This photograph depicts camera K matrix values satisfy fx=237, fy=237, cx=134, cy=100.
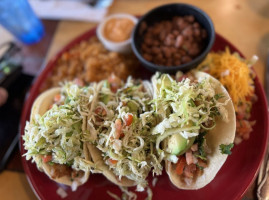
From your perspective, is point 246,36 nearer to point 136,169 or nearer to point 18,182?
point 136,169

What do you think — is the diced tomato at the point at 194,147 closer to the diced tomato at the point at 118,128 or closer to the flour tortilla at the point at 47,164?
the diced tomato at the point at 118,128

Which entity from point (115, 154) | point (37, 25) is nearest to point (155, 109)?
point (115, 154)

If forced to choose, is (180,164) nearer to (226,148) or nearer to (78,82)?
(226,148)

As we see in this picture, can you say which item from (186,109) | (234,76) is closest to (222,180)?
(186,109)

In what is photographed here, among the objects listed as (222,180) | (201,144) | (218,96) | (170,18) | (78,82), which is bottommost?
(222,180)

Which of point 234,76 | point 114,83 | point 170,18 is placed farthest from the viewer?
point 170,18

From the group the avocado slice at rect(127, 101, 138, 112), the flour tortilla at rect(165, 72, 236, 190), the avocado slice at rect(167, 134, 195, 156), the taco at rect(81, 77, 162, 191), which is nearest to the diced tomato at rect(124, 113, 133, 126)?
the taco at rect(81, 77, 162, 191)
